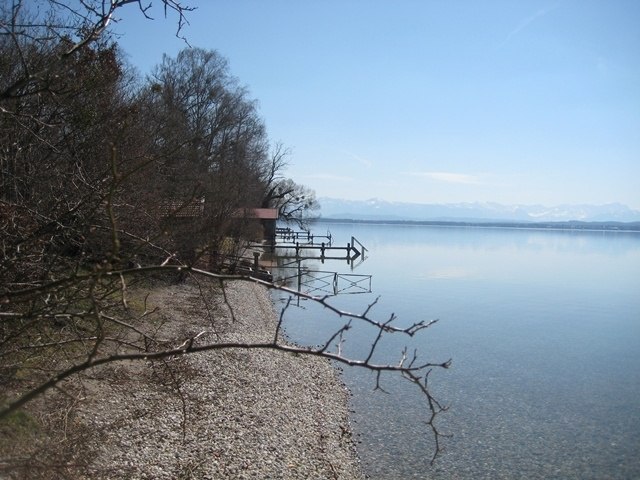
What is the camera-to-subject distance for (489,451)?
11.8m

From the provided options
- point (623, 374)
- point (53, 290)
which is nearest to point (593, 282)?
point (623, 374)

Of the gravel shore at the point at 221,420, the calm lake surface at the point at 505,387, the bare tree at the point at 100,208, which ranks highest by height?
the bare tree at the point at 100,208

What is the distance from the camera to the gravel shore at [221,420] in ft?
→ 26.8

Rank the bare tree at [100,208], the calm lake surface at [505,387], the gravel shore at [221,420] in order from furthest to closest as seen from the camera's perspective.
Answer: the calm lake surface at [505,387], the gravel shore at [221,420], the bare tree at [100,208]

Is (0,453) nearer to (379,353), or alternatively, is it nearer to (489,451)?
(489,451)

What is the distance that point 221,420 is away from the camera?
1033 cm

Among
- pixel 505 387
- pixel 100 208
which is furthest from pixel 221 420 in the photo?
pixel 505 387

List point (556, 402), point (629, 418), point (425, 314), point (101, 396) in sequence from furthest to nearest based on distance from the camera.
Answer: point (425, 314) → point (556, 402) → point (629, 418) → point (101, 396)

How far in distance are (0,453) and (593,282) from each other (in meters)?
50.9

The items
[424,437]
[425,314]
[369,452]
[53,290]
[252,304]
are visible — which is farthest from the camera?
[425,314]

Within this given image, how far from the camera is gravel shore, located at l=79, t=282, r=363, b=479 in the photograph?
26.8 ft

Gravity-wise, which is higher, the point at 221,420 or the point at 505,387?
the point at 221,420

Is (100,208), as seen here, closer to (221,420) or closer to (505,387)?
(221,420)

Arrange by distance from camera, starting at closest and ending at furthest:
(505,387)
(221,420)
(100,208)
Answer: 1. (100,208)
2. (221,420)
3. (505,387)
